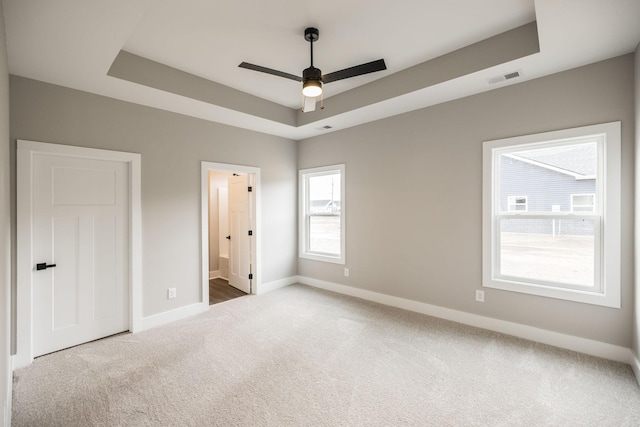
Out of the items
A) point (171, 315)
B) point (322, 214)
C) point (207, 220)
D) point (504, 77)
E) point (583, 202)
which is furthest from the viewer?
point (322, 214)

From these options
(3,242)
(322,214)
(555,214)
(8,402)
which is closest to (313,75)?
(3,242)

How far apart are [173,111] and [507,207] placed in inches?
166

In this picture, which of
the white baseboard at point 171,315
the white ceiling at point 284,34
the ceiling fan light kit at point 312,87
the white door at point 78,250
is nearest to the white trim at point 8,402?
the white door at point 78,250

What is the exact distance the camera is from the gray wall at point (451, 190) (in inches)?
104

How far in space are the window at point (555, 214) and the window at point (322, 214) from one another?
2.20m

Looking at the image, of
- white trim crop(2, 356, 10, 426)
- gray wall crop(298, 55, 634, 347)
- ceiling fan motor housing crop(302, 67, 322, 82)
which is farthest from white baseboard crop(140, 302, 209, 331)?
ceiling fan motor housing crop(302, 67, 322, 82)

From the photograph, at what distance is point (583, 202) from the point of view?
2.84 metres

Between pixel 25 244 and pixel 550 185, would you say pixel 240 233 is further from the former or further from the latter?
pixel 550 185

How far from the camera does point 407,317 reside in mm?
3730

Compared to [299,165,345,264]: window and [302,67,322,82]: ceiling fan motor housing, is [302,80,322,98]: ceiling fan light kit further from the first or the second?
[299,165,345,264]: window

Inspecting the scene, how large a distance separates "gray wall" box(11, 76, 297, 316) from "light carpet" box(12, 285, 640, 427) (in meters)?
0.79

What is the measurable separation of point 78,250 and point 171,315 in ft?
4.21

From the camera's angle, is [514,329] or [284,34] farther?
[514,329]

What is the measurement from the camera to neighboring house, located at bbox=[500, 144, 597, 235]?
112 inches
